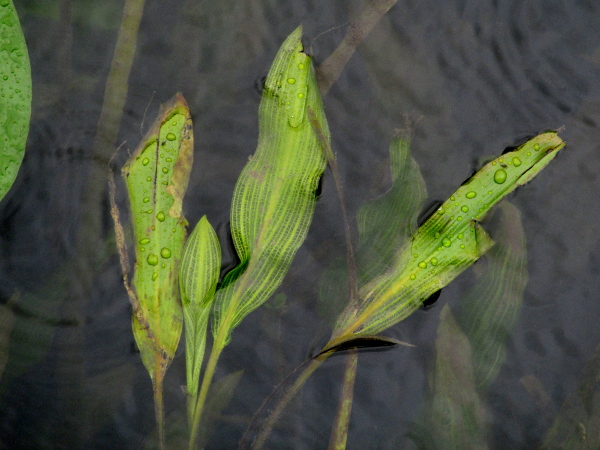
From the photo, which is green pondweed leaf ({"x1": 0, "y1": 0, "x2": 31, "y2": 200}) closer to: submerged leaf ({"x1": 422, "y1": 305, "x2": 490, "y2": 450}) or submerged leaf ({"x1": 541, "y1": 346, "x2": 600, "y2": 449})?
submerged leaf ({"x1": 422, "y1": 305, "x2": 490, "y2": 450})

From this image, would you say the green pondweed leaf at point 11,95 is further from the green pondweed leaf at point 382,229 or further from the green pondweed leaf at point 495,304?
the green pondweed leaf at point 495,304

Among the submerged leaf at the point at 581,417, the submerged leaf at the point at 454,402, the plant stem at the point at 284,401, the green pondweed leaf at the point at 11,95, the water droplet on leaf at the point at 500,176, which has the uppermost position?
the green pondweed leaf at the point at 11,95

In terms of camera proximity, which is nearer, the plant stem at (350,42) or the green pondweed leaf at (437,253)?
the green pondweed leaf at (437,253)

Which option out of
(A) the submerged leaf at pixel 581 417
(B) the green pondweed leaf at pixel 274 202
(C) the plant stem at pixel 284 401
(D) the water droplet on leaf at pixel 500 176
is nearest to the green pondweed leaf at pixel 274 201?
(B) the green pondweed leaf at pixel 274 202

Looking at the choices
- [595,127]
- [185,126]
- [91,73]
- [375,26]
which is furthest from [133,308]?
[595,127]

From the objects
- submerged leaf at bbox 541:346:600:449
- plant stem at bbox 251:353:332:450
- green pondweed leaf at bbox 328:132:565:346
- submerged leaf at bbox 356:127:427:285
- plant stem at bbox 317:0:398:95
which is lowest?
submerged leaf at bbox 541:346:600:449

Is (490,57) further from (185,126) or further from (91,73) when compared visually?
(91,73)

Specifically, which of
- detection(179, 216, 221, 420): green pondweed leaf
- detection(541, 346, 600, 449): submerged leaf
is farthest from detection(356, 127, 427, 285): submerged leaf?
detection(541, 346, 600, 449): submerged leaf
